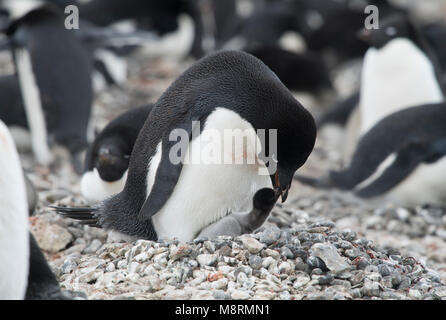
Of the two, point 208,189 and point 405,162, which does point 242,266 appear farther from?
point 405,162

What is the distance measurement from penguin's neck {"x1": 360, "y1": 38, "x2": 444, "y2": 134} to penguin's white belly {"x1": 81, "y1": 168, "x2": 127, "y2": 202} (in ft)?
9.32

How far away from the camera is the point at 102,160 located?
518 cm

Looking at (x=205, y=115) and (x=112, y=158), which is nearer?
(x=205, y=115)

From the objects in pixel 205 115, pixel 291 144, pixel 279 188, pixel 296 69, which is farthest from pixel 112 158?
pixel 296 69

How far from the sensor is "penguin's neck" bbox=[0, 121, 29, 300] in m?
3.11

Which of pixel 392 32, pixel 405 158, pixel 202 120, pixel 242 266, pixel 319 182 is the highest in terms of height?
pixel 392 32

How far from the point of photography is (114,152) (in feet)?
17.0

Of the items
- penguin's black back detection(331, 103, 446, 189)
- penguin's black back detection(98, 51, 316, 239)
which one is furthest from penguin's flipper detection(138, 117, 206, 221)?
penguin's black back detection(331, 103, 446, 189)

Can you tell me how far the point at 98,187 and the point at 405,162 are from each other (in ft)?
7.39

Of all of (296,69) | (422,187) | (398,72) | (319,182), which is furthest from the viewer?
(296,69)

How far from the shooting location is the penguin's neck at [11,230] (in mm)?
3105

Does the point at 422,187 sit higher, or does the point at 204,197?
the point at 204,197

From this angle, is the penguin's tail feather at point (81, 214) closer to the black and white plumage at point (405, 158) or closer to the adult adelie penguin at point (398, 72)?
the black and white plumage at point (405, 158)

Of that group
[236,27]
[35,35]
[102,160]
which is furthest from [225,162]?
[236,27]
